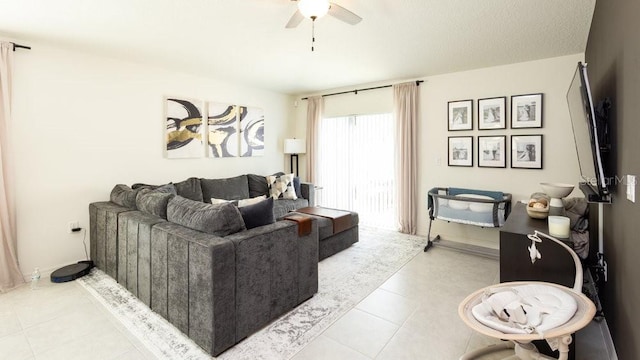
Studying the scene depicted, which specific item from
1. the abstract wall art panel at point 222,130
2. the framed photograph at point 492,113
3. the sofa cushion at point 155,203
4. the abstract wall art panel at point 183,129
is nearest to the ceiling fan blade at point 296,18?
the sofa cushion at point 155,203

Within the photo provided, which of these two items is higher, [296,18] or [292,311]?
[296,18]

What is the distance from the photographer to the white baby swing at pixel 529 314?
47.2 inches

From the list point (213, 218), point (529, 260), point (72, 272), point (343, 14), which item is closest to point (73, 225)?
point (72, 272)

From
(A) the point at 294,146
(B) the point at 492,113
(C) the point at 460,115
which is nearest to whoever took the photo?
(B) the point at 492,113

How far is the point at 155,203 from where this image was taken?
A: 2.62m

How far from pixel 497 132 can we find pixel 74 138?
5.29 metres

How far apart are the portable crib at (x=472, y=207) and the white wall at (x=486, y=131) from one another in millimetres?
193

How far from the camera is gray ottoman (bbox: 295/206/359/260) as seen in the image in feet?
12.1

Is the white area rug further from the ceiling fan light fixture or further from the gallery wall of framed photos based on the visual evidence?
the ceiling fan light fixture

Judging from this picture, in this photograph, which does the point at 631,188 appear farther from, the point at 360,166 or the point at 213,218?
the point at 360,166

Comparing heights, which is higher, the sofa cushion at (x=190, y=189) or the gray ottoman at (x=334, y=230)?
the sofa cushion at (x=190, y=189)

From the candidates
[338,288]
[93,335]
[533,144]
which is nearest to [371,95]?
[533,144]

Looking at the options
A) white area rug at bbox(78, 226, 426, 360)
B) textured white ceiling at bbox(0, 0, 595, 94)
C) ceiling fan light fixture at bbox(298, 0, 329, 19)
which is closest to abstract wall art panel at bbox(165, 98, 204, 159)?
textured white ceiling at bbox(0, 0, 595, 94)

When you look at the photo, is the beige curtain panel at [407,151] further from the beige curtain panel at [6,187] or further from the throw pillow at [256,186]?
the beige curtain panel at [6,187]
